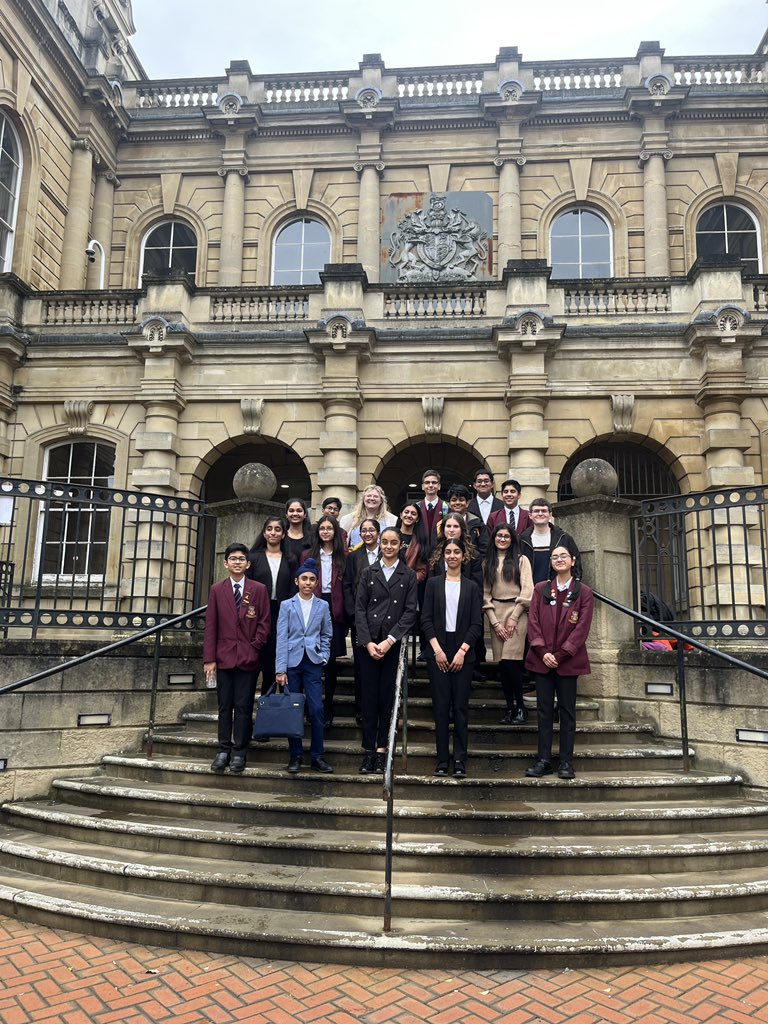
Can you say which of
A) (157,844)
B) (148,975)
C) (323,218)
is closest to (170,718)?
(157,844)

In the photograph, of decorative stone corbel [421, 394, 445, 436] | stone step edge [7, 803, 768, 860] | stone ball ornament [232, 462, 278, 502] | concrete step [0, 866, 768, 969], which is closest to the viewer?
concrete step [0, 866, 768, 969]

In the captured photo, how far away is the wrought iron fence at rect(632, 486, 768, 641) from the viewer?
790cm

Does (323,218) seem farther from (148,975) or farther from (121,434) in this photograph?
(148,975)

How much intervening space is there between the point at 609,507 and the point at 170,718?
17.9 ft

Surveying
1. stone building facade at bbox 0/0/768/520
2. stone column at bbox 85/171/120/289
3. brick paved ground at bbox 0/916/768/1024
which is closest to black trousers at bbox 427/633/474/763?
brick paved ground at bbox 0/916/768/1024

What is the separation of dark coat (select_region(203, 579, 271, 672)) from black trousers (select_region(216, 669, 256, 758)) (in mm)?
89

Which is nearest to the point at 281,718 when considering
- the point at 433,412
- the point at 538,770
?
the point at 538,770

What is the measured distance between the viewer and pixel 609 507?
9148 mm

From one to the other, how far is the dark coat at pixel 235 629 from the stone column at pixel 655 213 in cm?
1666

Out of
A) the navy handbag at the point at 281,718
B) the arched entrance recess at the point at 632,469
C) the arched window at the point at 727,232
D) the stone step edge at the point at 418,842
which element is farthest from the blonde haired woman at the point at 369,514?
the arched window at the point at 727,232

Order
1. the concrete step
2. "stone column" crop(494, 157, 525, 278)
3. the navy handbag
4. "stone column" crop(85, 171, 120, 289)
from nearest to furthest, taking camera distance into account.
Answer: the concrete step → the navy handbag → "stone column" crop(494, 157, 525, 278) → "stone column" crop(85, 171, 120, 289)

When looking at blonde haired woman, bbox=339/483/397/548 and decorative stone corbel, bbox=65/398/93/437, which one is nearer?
blonde haired woman, bbox=339/483/397/548

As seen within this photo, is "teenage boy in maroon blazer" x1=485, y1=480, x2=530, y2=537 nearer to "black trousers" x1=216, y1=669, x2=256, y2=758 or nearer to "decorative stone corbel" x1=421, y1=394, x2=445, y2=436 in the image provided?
"black trousers" x1=216, y1=669, x2=256, y2=758

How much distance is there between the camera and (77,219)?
20562mm
